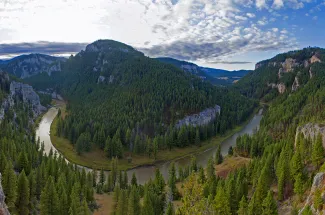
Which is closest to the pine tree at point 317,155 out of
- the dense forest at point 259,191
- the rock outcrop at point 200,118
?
the dense forest at point 259,191

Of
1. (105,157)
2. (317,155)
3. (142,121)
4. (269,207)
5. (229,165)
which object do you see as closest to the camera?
(269,207)

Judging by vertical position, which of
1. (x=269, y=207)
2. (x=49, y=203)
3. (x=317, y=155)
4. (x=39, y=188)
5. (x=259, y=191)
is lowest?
(x=39, y=188)

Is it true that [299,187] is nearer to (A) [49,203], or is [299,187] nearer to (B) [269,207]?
(B) [269,207]

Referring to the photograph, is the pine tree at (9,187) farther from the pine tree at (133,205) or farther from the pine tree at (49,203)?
the pine tree at (133,205)

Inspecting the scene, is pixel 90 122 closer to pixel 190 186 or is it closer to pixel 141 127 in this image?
pixel 141 127

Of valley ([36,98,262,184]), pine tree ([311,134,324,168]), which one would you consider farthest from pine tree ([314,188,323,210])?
valley ([36,98,262,184])

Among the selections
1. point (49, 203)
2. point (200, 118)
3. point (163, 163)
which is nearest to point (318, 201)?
point (49, 203)

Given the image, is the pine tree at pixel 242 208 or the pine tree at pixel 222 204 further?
the pine tree at pixel 222 204

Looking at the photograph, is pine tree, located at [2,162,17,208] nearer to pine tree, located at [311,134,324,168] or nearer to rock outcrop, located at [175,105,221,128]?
pine tree, located at [311,134,324,168]
